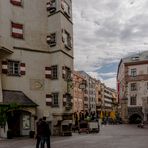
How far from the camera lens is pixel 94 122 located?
41781 millimetres

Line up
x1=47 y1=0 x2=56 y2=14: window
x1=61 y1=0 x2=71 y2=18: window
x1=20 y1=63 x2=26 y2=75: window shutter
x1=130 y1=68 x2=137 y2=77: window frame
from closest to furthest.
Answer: x1=20 y1=63 x2=26 y2=75: window shutter, x1=47 y1=0 x2=56 y2=14: window, x1=61 y1=0 x2=71 y2=18: window, x1=130 y1=68 x2=137 y2=77: window frame

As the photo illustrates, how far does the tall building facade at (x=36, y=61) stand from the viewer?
121 ft

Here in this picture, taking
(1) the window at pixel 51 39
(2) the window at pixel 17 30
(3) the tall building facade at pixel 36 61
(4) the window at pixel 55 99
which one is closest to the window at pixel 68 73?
(3) the tall building facade at pixel 36 61

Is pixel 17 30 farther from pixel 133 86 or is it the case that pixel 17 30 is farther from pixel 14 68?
pixel 133 86

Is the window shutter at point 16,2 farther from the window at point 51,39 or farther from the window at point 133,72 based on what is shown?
the window at point 133,72

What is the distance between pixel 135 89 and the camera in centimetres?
8275

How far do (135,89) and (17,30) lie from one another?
48.9 meters

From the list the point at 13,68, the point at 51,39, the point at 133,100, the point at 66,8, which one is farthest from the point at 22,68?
the point at 133,100

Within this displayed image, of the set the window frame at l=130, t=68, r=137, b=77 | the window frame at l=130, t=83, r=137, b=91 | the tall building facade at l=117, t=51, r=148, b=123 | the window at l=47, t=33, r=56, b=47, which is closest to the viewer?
the window at l=47, t=33, r=56, b=47

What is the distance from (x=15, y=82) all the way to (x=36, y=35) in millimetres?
5573

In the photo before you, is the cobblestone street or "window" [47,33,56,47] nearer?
the cobblestone street

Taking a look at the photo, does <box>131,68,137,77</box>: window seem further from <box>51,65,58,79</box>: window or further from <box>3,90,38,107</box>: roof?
<box>3,90,38,107</box>: roof

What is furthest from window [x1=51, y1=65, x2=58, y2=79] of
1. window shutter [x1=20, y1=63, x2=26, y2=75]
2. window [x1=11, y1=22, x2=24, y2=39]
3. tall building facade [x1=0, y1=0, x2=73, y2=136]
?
window [x1=11, y1=22, x2=24, y2=39]

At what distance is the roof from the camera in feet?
117
